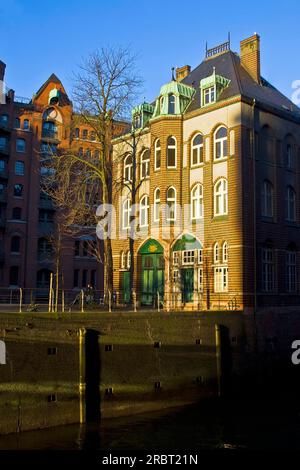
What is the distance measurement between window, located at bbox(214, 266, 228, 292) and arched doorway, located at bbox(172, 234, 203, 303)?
118 centimetres

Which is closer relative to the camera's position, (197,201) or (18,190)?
(197,201)

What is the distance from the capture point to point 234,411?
2378 centimetres

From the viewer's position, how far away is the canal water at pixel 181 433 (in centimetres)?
1817

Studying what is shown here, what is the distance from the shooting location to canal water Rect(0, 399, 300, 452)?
18.2 m

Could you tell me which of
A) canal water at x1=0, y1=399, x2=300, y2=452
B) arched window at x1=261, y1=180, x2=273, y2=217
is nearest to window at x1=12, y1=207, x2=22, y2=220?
arched window at x1=261, y1=180, x2=273, y2=217

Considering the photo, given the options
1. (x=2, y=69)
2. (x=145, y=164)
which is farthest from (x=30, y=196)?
(x=145, y=164)

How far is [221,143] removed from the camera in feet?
107

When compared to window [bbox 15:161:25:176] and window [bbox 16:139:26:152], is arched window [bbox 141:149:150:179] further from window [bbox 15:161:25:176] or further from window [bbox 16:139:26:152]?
window [bbox 16:139:26:152]

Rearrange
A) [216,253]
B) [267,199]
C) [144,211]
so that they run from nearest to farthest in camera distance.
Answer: [216,253], [267,199], [144,211]

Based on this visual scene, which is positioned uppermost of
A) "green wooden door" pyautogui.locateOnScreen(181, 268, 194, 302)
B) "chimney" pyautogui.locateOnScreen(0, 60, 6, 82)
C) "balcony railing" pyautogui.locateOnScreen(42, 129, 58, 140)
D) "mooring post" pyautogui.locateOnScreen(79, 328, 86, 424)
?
"chimney" pyautogui.locateOnScreen(0, 60, 6, 82)

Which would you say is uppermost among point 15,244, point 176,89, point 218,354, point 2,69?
point 2,69

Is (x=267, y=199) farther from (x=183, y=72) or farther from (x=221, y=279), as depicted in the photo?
(x=183, y=72)

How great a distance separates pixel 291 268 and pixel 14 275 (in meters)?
31.3
